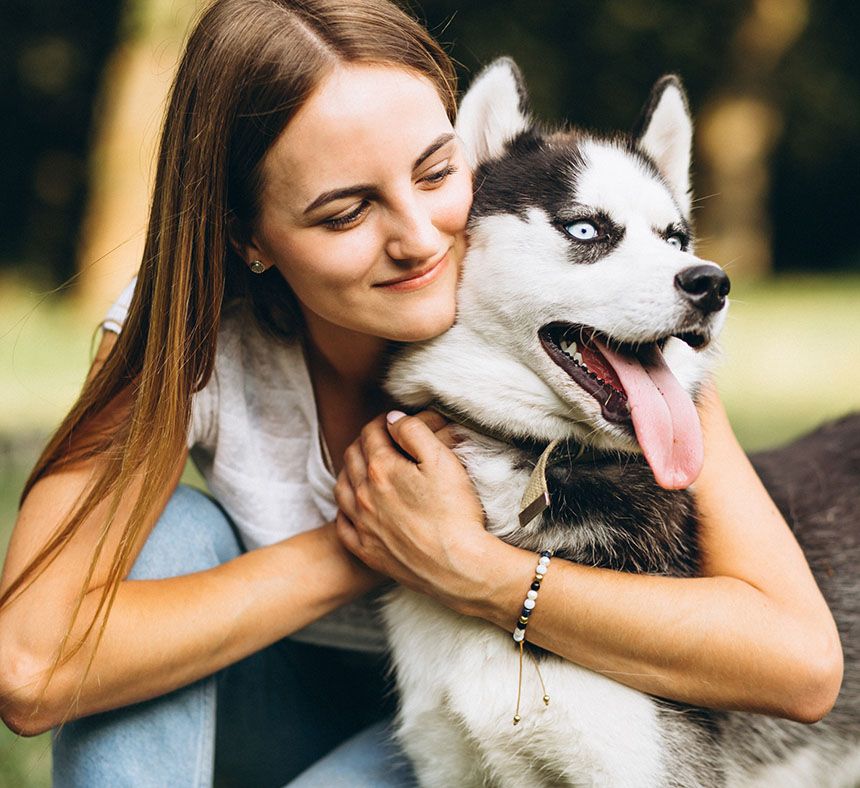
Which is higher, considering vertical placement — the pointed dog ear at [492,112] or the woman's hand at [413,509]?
the pointed dog ear at [492,112]

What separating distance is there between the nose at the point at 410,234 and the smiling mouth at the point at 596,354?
11.8 inches

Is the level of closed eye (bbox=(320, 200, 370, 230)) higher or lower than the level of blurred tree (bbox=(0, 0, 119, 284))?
lower

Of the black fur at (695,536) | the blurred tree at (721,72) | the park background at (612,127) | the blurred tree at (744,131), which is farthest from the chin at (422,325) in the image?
the blurred tree at (744,131)

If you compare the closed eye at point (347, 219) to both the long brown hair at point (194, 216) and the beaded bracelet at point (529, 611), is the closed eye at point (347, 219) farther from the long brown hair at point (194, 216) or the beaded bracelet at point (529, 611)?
the beaded bracelet at point (529, 611)

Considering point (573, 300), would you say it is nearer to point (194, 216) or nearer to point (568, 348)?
point (568, 348)

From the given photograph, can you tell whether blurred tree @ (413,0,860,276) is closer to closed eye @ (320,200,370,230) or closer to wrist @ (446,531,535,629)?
closed eye @ (320,200,370,230)

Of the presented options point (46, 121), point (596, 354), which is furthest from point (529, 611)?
point (46, 121)

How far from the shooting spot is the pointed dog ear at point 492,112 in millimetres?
2250

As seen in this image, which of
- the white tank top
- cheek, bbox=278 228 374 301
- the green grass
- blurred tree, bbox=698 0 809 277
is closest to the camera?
cheek, bbox=278 228 374 301

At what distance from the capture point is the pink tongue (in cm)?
191

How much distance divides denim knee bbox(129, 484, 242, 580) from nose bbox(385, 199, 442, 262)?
2.72 feet

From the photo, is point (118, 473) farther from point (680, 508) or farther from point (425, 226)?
point (680, 508)

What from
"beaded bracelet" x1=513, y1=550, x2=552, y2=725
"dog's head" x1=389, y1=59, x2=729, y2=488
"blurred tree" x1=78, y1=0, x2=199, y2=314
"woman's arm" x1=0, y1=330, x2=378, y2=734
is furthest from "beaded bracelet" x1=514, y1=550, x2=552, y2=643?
"blurred tree" x1=78, y1=0, x2=199, y2=314

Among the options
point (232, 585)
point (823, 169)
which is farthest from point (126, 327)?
point (823, 169)
